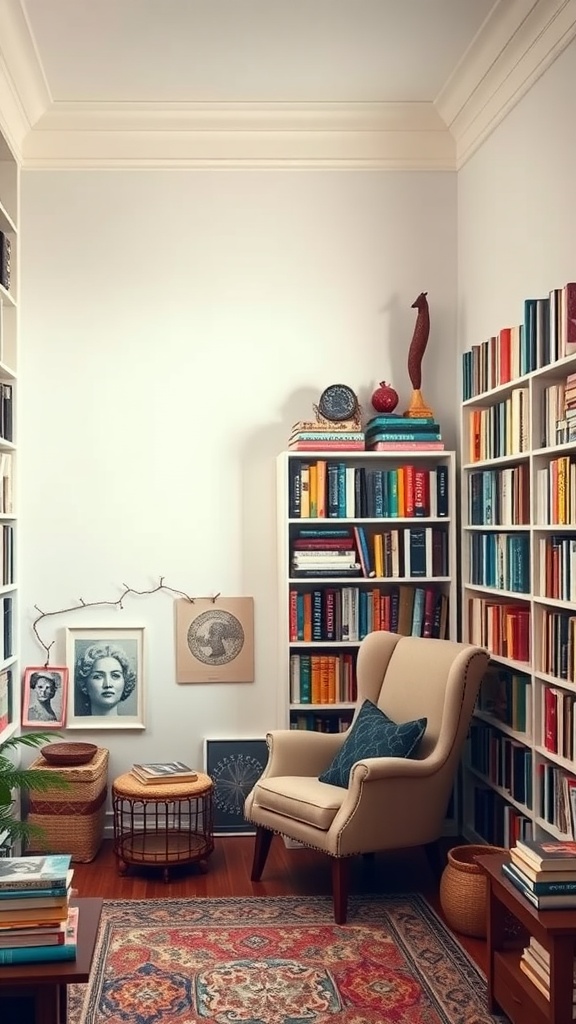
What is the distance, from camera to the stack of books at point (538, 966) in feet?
8.73

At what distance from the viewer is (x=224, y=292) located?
195 inches

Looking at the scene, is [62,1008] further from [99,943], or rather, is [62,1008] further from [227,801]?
[227,801]

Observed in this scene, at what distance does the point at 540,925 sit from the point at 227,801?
96.7 inches

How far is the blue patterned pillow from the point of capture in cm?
395

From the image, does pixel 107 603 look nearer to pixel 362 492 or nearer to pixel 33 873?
pixel 362 492

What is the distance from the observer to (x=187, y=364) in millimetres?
4926

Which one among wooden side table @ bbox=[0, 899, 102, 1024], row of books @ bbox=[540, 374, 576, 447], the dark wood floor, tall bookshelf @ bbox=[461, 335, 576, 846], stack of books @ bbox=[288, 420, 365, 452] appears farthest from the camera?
stack of books @ bbox=[288, 420, 365, 452]

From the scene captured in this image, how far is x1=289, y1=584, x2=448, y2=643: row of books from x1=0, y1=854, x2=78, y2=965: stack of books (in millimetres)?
2398

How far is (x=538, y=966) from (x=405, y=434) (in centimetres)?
255

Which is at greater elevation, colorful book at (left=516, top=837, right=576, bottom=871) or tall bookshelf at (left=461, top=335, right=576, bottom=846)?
tall bookshelf at (left=461, top=335, right=576, bottom=846)

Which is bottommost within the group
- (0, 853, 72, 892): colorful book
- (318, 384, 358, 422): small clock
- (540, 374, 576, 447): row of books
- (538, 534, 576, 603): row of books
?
(0, 853, 72, 892): colorful book

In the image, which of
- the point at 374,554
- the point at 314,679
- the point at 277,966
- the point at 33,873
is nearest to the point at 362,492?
the point at 374,554

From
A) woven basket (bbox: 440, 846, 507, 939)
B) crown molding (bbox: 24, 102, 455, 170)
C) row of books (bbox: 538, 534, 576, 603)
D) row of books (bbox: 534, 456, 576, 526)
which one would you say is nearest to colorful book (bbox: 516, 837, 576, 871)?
woven basket (bbox: 440, 846, 507, 939)

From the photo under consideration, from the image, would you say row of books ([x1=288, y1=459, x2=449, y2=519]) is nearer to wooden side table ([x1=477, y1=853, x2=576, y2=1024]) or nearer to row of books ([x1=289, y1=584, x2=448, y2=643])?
row of books ([x1=289, y1=584, x2=448, y2=643])
